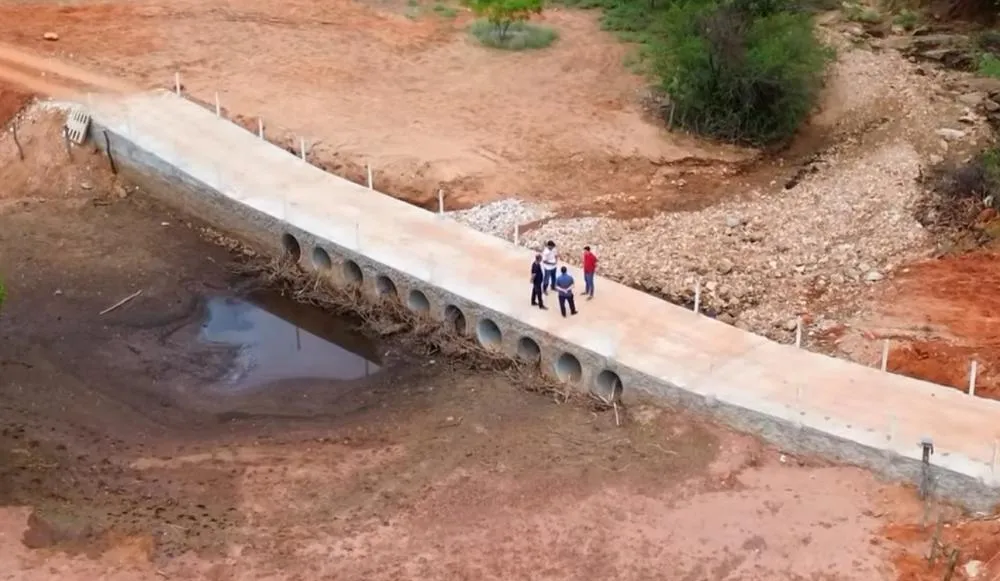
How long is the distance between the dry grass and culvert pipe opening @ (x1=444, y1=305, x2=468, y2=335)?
0.37 feet

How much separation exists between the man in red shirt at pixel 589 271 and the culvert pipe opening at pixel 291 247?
5.86m

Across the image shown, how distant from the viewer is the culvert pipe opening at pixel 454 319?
21891mm

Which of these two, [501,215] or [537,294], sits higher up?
[537,294]

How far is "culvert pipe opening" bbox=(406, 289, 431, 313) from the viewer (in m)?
22.4

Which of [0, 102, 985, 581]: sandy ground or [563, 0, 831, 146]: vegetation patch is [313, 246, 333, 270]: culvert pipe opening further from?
[563, 0, 831, 146]: vegetation patch

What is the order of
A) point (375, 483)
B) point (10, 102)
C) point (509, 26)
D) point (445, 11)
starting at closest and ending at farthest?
1. point (375, 483)
2. point (10, 102)
3. point (509, 26)
4. point (445, 11)

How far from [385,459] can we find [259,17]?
804 inches

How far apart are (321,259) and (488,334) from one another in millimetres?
4189

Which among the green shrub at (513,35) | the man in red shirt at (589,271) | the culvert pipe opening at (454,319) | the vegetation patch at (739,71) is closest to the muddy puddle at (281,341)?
the culvert pipe opening at (454,319)

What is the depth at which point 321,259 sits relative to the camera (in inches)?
947

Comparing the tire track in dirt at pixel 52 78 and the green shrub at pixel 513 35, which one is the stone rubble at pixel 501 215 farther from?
the tire track in dirt at pixel 52 78

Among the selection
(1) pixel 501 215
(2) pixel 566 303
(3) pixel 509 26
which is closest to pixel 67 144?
(1) pixel 501 215

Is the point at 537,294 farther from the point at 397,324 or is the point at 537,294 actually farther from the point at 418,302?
the point at 397,324

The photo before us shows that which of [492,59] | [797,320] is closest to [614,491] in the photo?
[797,320]
